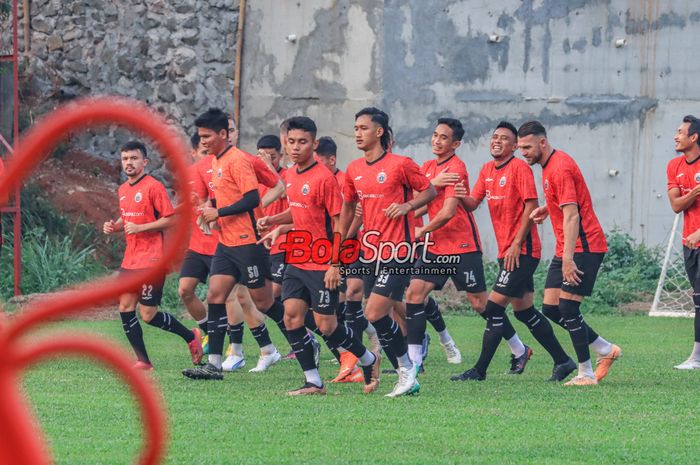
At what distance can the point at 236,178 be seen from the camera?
34.3 feet

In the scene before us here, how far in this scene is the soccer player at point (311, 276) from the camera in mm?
9242


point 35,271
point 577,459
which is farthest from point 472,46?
point 577,459

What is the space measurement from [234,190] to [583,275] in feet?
10.1

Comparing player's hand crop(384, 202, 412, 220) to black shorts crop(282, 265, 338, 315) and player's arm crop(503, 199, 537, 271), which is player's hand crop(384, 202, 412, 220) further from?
player's arm crop(503, 199, 537, 271)

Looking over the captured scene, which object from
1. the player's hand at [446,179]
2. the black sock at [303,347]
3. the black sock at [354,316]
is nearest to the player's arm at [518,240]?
the player's hand at [446,179]

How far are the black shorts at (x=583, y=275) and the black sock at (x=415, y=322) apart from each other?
3.70ft

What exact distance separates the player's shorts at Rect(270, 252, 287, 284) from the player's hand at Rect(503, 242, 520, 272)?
9.15 feet

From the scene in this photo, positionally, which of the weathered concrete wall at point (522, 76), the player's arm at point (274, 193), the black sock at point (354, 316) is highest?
the weathered concrete wall at point (522, 76)

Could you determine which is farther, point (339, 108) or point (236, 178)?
point (339, 108)

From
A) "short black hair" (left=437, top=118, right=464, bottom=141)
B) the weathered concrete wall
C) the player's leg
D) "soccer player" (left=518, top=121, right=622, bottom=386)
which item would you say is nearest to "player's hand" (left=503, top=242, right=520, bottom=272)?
"soccer player" (left=518, top=121, right=622, bottom=386)

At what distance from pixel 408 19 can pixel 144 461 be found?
18.5m

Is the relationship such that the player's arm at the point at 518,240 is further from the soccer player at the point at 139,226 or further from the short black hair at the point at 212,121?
the soccer player at the point at 139,226

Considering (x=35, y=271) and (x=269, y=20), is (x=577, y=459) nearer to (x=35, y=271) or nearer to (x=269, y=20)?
(x=35, y=271)

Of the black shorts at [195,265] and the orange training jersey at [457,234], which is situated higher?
the orange training jersey at [457,234]
